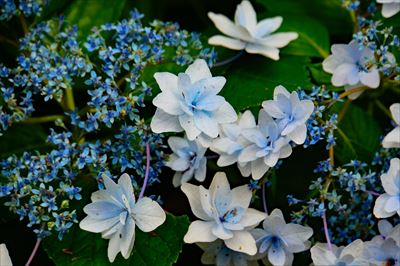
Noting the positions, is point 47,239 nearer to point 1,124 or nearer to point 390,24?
point 1,124

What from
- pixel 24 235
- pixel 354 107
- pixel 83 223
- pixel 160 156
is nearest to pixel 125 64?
pixel 160 156

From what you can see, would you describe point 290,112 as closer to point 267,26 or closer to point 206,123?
point 206,123

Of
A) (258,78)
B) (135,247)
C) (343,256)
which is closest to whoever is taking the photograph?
(343,256)

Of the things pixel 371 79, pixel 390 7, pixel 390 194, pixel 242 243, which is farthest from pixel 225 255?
pixel 390 7

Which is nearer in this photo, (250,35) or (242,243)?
(242,243)

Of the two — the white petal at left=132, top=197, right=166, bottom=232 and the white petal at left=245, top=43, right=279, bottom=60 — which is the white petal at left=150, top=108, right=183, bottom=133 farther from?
the white petal at left=245, top=43, right=279, bottom=60

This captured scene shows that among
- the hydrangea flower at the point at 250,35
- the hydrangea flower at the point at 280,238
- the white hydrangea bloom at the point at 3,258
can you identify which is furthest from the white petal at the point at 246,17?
the white hydrangea bloom at the point at 3,258

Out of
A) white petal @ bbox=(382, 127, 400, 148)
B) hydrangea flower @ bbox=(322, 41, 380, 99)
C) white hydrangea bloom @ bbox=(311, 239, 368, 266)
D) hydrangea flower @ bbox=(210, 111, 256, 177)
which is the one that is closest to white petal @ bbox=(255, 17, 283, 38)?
hydrangea flower @ bbox=(322, 41, 380, 99)
